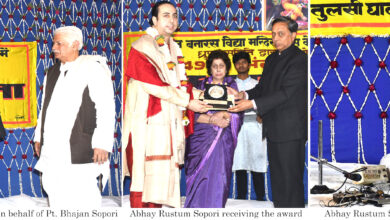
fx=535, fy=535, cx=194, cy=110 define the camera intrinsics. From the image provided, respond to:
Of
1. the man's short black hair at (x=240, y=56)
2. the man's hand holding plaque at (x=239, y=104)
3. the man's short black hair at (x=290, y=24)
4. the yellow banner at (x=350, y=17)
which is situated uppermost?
the yellow banner at (x=350, y=17)

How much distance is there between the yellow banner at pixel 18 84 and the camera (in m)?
4.30

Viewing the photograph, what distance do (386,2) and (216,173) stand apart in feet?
6.45

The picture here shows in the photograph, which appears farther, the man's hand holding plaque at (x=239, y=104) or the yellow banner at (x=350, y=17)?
the yellow banner at (x=350, y=17)

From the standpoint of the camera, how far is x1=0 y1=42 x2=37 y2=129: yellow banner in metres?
4.30

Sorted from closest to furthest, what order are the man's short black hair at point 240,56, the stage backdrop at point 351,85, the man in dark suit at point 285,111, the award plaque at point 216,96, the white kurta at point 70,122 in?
the white kurta at point 70,122, the award plaque at point 216,96, the man in dark suit at point 285,111, the stage backdrop at point 351,85, the man's short black hair at point 240,56

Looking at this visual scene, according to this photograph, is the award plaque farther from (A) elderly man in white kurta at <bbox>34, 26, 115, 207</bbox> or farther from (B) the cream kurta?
(A) elderly man in white kurta at <bbox>34, 26, 115, 207</bbox>

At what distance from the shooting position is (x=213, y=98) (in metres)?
3.62

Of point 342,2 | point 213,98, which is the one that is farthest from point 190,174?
point 342,2

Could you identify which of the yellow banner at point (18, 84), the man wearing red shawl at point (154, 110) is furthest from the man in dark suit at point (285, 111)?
the yellow banner at point (18, 84)

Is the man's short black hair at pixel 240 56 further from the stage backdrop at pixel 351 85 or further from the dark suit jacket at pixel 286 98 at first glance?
the dark suit jacket at pixel 286 98

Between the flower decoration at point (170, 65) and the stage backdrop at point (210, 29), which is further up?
the stage backdrop at point (210, 29)

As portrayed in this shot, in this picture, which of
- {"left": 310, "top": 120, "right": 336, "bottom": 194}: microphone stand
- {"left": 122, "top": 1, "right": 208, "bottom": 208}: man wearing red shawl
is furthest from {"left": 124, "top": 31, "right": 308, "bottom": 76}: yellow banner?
{"left": 122, "top": 1, "right": 208, "bottom": 208}: man wearing red shawl

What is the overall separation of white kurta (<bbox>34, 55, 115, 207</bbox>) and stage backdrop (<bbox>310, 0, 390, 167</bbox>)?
6.13ft

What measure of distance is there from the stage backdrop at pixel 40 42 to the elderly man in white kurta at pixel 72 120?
89 centimetres
